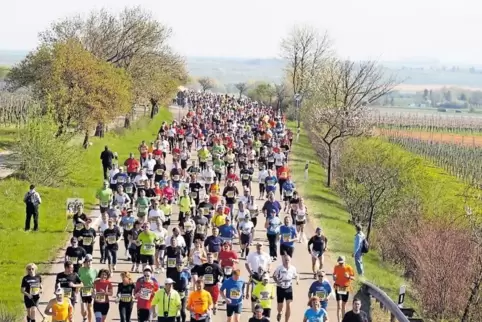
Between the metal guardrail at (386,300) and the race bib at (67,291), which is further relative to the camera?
the race bib at (67,291)

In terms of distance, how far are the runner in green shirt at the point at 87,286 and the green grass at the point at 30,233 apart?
2.78 m

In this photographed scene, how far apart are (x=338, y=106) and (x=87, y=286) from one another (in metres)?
36.4

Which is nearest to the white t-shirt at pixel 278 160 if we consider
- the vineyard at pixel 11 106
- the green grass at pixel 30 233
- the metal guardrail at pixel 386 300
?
the green grass at pixel 30 233

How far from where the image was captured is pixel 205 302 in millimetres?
15203

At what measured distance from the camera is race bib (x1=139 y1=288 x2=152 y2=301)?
616 inches

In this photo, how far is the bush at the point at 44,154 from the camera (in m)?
33.8

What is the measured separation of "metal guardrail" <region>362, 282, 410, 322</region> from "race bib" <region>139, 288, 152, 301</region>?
4517 millimetres

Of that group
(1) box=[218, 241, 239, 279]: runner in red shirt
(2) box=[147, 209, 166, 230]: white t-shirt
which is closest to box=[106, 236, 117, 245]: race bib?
(2) box=[147, 209, 166, 230]: white t-shirt

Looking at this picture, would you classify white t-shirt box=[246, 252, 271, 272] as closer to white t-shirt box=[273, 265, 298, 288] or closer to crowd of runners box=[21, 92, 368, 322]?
crowd of runners box=[21, 92, 368, 322]

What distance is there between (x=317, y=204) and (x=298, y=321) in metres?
18.4

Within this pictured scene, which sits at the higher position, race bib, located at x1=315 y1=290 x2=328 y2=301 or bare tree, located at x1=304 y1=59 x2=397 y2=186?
bare tree, located at x1=304 y1=59 x2=397 y2=186

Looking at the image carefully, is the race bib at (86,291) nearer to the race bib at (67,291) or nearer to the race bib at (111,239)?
the race bib at (67,291)

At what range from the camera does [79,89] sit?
44562 millimetres

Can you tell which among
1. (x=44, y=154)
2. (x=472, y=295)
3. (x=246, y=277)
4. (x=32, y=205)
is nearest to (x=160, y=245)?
(x=246, y=277)
